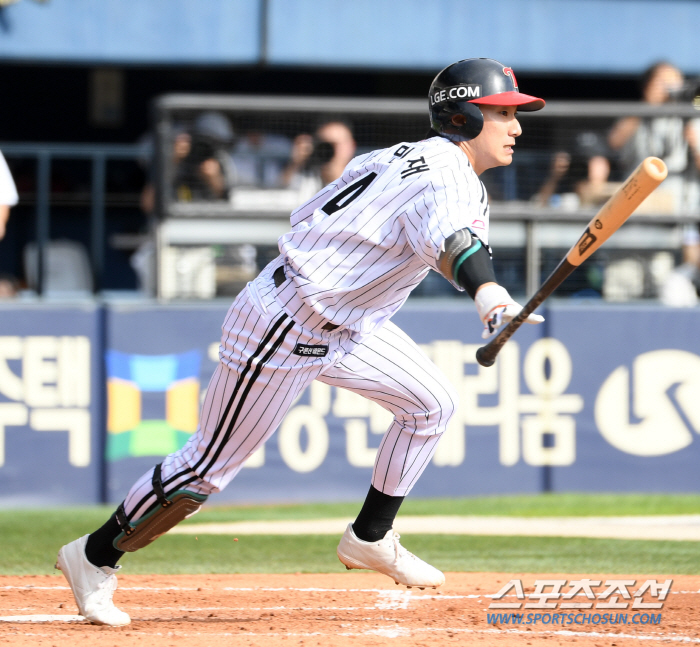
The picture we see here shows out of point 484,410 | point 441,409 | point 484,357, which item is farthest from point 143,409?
point 484,357

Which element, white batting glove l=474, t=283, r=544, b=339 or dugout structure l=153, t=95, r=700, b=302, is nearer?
white batting glove l=474, t=283, r=544, b=339

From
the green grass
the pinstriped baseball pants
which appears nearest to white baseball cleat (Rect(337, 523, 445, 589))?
the pinstriped baseball pants

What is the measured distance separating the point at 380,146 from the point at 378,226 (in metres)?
4.30

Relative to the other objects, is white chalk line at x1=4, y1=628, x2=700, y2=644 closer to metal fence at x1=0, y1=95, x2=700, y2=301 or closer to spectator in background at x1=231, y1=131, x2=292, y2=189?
metal fence at x1=0, y1=95, x2=700, y2=301

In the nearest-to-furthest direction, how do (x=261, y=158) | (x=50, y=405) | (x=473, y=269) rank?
(x=473, y=269), (x=50, y=405), (x=261, y=158)

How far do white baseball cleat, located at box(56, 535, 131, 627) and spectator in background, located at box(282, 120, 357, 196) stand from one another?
4.17m

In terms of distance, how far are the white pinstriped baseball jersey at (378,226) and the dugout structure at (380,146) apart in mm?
3731

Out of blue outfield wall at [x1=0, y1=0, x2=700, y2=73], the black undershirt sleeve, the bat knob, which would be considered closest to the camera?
the black undershirt sleeve

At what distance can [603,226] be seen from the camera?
3498 mm

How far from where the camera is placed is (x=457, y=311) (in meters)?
7.64

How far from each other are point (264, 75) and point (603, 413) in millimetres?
6434

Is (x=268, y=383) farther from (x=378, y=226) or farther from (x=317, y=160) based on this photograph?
(x=317, y=160)

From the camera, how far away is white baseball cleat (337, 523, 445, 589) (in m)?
4.21

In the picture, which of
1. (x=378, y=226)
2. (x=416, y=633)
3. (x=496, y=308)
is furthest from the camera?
(x=416, y=633)
